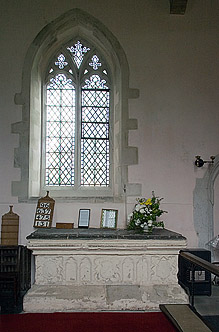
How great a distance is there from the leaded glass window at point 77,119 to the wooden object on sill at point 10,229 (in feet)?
2.67

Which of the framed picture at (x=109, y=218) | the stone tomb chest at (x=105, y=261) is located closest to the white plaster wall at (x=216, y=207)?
the stone tomb chest at (x=105, y=261)

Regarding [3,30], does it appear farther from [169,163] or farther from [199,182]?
[199,182]

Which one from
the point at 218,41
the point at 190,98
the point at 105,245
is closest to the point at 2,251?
the point at 105,245

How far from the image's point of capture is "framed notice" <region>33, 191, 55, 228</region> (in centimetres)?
473

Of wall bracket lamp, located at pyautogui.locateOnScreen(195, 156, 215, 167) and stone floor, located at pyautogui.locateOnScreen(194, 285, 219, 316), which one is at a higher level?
wall bracket lamp, located at pyautogui.locateOnScreen(195, 156, 215, 167)

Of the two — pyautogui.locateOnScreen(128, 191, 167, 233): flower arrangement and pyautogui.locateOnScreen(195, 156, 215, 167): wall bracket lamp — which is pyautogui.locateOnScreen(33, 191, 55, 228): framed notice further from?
pyautogui.locateOnScreen(195, 156, 215, 167): wall bracket lamp

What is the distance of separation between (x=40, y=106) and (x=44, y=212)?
1.63 metres

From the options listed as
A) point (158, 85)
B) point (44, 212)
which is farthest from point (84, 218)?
point (158, 85)

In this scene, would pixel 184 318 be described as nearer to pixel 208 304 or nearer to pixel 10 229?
pixel 208 304

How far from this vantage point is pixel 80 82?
5.55 metres

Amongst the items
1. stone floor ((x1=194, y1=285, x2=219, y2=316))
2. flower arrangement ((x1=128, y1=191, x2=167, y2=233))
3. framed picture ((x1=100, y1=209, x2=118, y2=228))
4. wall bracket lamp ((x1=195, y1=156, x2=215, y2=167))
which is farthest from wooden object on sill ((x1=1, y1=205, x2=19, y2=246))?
wall bracket lamp ((x1=195, y1=156, x2=215, y2=167))

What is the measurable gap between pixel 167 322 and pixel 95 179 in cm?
272

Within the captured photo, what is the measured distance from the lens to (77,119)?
5.48 m

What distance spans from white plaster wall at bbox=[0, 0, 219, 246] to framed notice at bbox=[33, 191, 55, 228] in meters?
0.20
